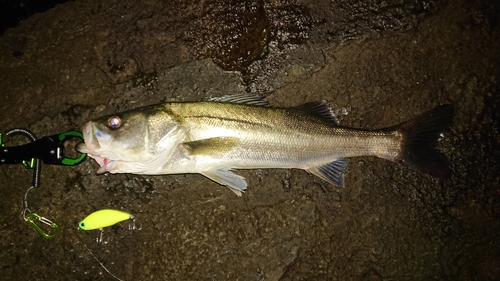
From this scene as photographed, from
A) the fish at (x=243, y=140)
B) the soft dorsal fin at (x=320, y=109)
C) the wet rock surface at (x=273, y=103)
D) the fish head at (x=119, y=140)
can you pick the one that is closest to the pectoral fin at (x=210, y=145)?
the fish at (x=243, y=140)

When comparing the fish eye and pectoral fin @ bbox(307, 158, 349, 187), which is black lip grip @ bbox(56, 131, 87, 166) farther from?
pectoral fin @ bbox(307, 158, 349, 187)

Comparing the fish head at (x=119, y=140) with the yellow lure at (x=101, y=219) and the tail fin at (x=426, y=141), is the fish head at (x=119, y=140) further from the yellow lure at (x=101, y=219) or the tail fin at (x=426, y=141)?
the tail fin at (x=426, y=141)

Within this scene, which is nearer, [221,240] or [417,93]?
[221,240]

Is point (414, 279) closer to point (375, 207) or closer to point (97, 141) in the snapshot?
point (375, 207)

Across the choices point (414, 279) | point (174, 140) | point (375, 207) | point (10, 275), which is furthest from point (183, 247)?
point (414, 279)

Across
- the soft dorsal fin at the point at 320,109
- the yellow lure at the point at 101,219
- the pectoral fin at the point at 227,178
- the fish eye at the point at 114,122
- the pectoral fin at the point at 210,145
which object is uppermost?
the soft dorsal fin at the point at 320,109

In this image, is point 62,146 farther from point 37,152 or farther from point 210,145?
point 210,145
